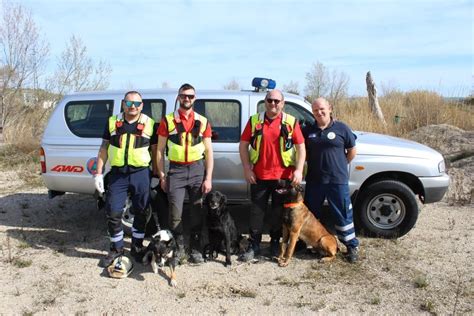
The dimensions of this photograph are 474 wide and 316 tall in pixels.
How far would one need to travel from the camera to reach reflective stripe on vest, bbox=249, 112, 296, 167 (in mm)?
4320

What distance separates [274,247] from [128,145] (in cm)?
204

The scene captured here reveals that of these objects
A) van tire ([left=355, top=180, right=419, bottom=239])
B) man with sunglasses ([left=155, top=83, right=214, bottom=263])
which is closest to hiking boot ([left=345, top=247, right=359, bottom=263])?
van tire ([left=355, top=180, right=419, bottom=239])

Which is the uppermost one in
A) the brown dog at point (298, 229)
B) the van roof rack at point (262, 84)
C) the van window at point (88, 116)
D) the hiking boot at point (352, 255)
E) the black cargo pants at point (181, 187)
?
the van roof rack at point (262, 84)

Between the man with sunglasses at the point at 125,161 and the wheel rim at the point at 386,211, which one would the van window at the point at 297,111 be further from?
the man with sunglasses at the point at 125,161

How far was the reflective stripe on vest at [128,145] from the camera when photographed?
4.29 metres

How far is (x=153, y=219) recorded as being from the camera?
5.07 m

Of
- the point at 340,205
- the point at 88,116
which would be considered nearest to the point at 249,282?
the point at 340,205

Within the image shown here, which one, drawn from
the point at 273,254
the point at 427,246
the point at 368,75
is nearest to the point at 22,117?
the point at 368,75

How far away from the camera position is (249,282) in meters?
4.16

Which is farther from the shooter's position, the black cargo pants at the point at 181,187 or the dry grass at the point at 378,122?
the dry grass at the point at 378,122

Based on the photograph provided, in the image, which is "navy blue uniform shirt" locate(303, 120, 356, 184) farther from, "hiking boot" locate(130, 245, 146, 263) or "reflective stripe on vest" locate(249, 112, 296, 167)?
"hiking boot" locate(130, 245, 146, 263)

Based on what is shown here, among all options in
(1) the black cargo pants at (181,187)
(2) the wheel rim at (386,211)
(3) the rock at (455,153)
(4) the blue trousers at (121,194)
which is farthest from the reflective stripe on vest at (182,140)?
(3) the rock at (455,153)

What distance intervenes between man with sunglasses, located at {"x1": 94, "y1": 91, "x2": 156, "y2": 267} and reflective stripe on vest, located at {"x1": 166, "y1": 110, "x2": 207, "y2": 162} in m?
0.25

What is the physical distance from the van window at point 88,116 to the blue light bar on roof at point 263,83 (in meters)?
1.89
